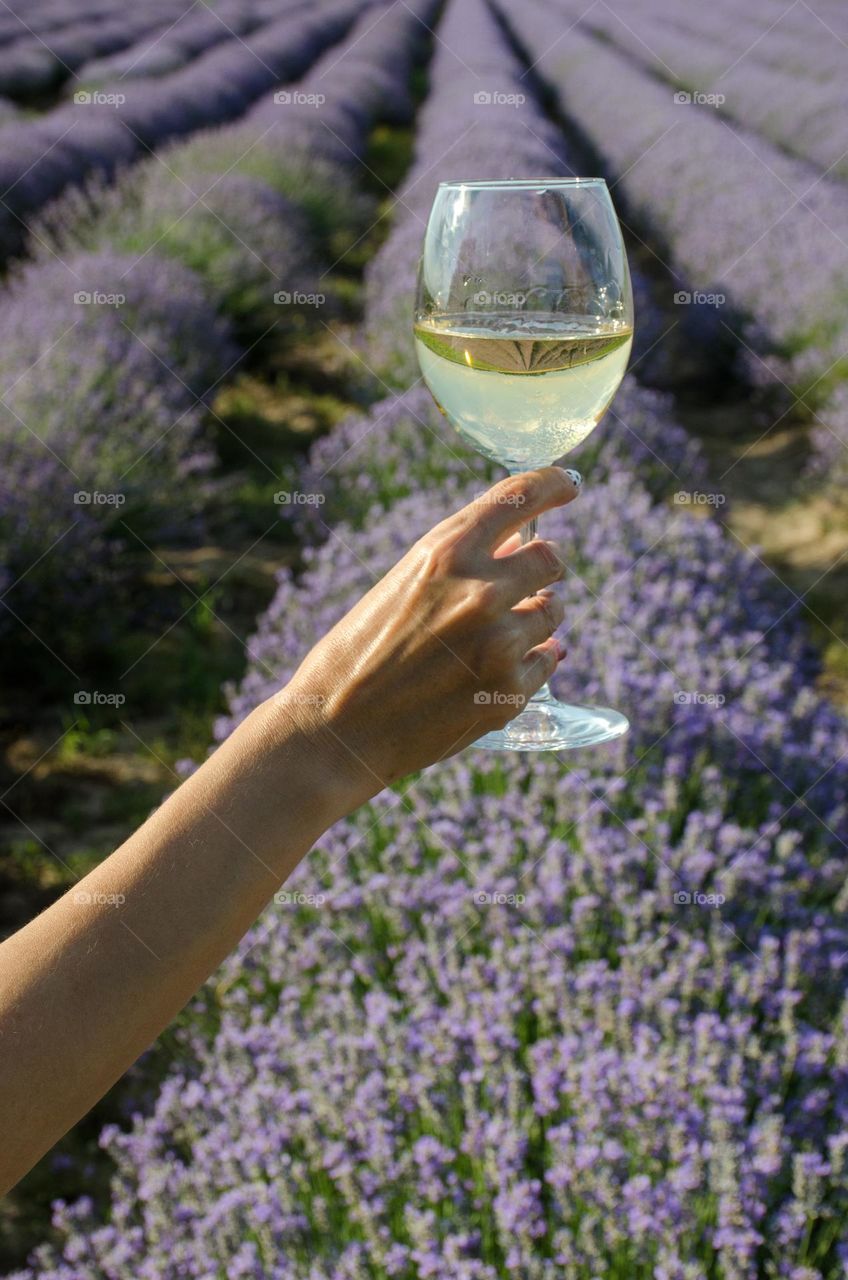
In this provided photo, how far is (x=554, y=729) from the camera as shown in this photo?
139cm

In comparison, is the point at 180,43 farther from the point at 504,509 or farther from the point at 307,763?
the point at 307,763

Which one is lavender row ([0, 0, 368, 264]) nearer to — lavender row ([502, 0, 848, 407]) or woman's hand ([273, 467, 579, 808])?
lavender row ([502, 0, 848, 407])

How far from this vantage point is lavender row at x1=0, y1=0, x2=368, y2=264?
8914mm

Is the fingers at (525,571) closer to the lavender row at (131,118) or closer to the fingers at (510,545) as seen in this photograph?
the fingers at (510,545)

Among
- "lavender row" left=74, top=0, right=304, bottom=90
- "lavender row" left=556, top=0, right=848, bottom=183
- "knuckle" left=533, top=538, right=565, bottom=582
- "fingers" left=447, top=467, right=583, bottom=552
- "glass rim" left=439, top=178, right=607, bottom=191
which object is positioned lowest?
"lavender row" left=556, top=0, right=848, bottom=183

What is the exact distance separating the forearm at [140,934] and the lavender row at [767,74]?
934 centimetres

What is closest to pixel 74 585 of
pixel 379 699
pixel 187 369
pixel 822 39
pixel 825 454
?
pixel 187 369

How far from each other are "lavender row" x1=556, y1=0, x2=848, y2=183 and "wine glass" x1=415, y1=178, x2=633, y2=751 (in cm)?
889

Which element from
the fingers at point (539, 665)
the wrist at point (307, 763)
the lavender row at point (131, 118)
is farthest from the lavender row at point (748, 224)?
the wrist at point (307, 763)

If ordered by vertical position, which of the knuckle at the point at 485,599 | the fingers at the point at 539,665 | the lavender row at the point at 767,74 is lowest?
the lavender row at the point at 767,74

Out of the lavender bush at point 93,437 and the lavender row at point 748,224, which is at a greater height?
the lavender bush at point 93,437

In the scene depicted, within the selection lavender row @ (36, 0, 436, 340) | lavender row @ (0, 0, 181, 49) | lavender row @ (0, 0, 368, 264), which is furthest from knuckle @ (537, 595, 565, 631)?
lavender row @ (0, 0, 181, 49)

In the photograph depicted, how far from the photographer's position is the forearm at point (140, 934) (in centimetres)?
89

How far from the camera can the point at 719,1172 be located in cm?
165
